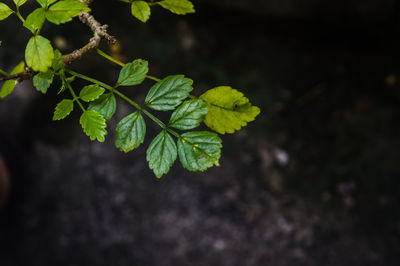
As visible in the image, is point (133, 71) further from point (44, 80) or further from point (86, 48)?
point (44, 80)

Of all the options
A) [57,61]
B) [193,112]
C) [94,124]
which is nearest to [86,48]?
[57,61]

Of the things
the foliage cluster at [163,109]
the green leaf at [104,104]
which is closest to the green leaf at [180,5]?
the foliage cluster at [163,109]

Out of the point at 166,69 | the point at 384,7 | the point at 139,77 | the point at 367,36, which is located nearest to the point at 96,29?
the point at 139,77

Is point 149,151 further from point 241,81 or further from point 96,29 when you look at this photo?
point 241,81

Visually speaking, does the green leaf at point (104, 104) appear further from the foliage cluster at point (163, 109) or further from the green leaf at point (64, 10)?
the green leaf at point (64, 10)

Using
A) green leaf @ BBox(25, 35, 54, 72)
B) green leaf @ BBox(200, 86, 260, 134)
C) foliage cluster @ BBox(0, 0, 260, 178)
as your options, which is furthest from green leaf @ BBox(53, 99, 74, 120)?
green leaf @ BBox(200, 86, 260, 134)

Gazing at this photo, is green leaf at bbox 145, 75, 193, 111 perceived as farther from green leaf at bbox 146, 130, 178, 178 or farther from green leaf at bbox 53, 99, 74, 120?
green leaf at bbox 53, 99, 74, 120
